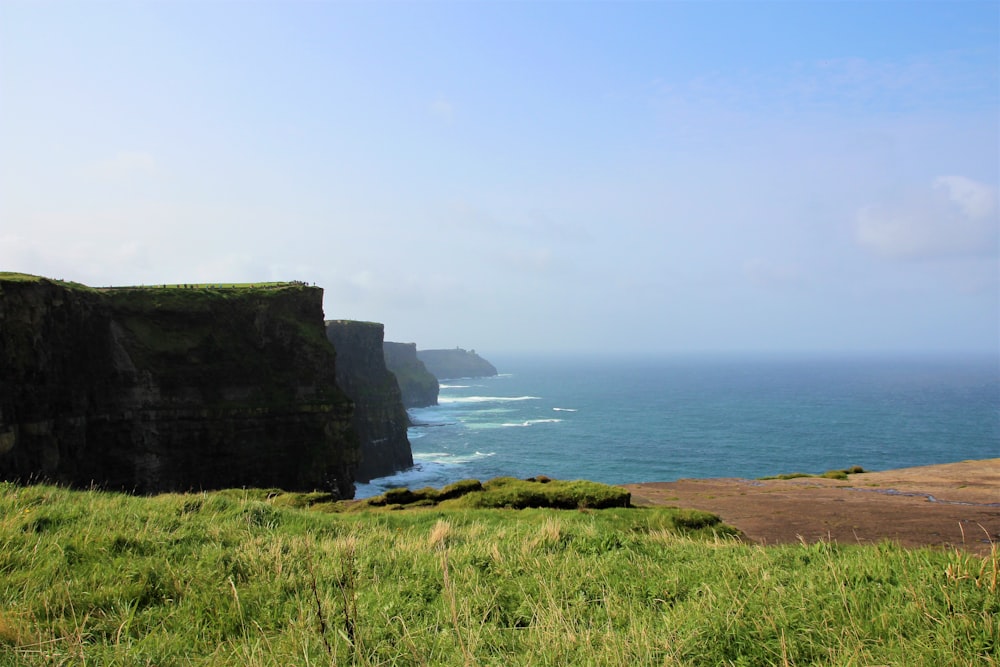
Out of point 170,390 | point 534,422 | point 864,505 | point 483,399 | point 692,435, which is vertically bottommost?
point 483,399

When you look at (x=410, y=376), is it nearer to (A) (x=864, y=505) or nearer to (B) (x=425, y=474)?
(B) (x=425, y=474)

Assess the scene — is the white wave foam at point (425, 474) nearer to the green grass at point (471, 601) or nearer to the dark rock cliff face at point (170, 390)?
the dark rock cliff face at point (170, 390)

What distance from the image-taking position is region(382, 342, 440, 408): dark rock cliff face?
153 metres

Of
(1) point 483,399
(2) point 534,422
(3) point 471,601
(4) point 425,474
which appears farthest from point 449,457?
(1) point 483,399

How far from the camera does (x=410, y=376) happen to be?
157875 mm

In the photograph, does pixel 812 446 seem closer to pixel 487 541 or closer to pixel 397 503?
pixel 397 503

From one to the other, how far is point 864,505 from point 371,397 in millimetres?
69015

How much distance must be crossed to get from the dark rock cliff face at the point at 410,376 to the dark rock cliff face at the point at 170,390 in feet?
296

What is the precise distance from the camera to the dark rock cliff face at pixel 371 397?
8288cm

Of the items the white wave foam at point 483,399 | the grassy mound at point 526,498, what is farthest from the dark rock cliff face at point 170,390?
the white wave foam at point 483,399

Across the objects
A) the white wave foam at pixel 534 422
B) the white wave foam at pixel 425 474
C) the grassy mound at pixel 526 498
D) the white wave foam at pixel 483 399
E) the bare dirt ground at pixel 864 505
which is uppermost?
the grassy mound at pixel 526 498

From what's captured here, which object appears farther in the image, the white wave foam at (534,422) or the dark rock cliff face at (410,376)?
the dark rock cliff face at (410,376)

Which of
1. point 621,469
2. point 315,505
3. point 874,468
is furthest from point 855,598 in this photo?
point 874,468

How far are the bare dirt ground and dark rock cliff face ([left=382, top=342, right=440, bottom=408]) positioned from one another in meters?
111
